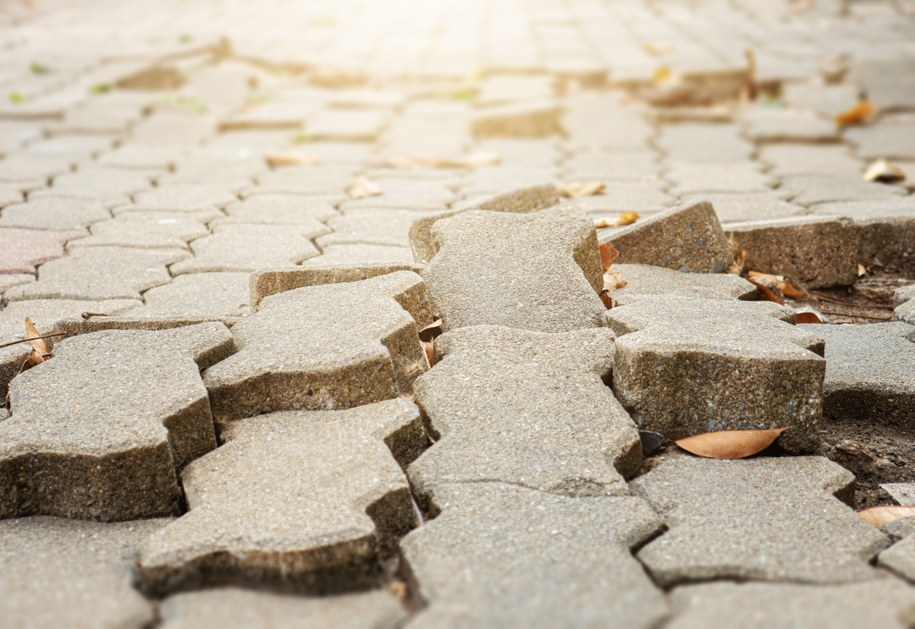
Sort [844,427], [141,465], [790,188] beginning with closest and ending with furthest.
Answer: [141,465]
[844,427]
[790,188]

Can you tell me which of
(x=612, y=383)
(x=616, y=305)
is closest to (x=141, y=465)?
(x=612, y=383)

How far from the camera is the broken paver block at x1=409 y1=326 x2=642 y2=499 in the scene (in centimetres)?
152

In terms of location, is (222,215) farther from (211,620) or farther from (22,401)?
(211,620)

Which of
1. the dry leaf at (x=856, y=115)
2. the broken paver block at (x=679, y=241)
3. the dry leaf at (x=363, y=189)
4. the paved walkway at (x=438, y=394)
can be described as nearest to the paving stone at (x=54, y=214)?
the paved walkway at (x=438, y=394)

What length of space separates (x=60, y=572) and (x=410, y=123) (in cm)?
384

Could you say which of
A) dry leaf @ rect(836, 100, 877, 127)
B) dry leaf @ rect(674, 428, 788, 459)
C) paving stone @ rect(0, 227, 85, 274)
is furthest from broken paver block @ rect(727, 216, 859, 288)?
dry leaf @ rect(836, 100, 877, 127)

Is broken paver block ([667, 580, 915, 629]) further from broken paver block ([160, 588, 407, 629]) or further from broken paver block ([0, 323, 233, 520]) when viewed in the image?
broken paver block ([0, 323, 233, 520])

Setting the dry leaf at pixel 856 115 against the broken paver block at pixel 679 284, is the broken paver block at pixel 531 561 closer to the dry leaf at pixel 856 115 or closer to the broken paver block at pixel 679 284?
the broken paver block at pixel 679 284

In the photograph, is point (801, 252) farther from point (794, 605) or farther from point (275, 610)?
point (275, 610)

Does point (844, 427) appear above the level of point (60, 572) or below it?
below

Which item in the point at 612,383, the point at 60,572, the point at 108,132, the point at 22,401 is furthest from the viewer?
the point at 108,132

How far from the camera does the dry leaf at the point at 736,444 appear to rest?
1.68 m

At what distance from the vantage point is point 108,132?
4.69 metres

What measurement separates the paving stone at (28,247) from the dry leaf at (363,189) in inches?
38.6
